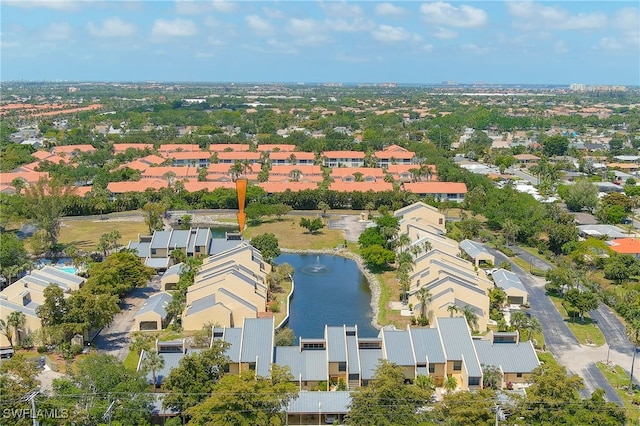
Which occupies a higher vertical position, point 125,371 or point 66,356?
point 125,371

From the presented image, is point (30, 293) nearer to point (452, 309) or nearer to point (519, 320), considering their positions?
point (452, 309)

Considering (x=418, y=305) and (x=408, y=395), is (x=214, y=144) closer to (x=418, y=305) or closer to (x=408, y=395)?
(x=418, y=305)

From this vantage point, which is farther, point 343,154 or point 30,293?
point 343,154

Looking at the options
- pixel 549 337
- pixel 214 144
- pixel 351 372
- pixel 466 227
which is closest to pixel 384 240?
pixel 466 227

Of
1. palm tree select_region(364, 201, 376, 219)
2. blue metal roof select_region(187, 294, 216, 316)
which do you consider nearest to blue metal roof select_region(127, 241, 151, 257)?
blue metal roof select_region(187, 294, 216, 316)

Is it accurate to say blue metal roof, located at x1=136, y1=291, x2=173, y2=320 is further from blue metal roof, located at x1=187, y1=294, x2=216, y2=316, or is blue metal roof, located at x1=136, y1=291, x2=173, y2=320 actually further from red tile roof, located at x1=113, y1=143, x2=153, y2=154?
red tile roof, located at x1=113, y1=143, x2=153, y2=154

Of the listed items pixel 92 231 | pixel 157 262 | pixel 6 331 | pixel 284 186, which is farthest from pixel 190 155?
pixel 6 331
